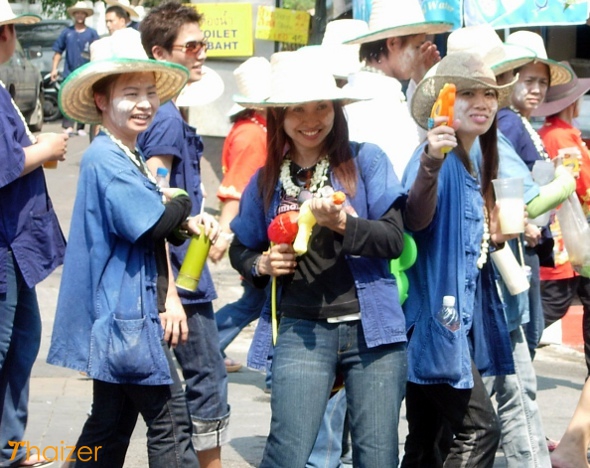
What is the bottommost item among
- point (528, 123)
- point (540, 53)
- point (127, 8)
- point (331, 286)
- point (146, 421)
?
point (146, 421)

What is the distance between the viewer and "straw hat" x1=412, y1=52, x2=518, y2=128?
13.0 ft

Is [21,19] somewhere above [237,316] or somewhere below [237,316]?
above

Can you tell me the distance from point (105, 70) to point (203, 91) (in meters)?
1.77

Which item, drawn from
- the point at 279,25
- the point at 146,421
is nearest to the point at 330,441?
the point at 146,421

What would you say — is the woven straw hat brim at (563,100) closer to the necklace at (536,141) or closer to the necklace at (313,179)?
the necklace at (536,141)

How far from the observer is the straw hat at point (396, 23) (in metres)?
4.96

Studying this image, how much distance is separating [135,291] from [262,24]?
27.6 ft

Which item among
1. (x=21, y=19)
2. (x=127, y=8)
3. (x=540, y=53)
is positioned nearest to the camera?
(x=21, y=19)

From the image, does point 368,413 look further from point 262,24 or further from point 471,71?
point 262,24

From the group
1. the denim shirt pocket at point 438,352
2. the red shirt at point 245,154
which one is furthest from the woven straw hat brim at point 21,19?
the denim shirt pocket at point 438,352

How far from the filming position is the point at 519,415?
14.9 feet

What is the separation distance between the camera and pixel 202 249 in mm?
4172

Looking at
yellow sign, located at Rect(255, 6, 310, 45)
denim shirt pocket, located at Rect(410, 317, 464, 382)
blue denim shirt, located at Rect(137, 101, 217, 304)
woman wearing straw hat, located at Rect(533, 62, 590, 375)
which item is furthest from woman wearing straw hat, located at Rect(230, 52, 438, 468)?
yellow sign, located at Rect(255, 6, 310, 45)

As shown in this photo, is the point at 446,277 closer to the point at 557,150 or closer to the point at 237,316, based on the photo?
the point at 557,150
